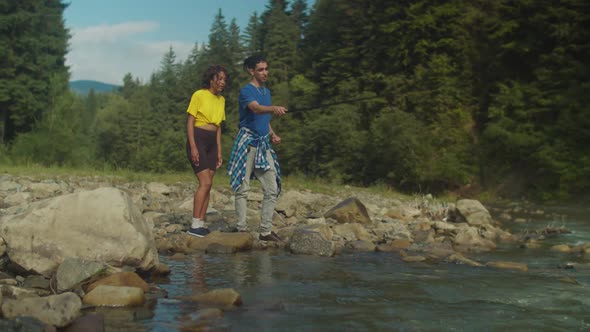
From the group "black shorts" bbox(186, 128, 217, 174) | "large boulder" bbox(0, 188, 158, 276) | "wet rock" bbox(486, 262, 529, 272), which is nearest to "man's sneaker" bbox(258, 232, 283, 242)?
"black shorts" bbox(186, 128, 217, 174)

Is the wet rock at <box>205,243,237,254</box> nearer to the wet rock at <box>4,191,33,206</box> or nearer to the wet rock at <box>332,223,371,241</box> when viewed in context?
the wet rock at <box>332,223,371,241</box>

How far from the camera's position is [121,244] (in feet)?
15.5

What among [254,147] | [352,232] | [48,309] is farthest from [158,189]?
[48,309]

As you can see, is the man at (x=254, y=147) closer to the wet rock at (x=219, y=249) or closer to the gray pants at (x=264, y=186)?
the gray pants at (x=264, y=186)

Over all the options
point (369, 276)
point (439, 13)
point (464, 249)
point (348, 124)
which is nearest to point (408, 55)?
point (439, 13)

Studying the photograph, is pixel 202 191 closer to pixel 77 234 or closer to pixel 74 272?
pixel 77 234

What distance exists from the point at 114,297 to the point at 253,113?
11.6 feet

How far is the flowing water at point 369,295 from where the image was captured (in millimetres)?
3623

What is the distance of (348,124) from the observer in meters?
35.4

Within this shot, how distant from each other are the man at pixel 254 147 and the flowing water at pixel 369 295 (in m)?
0.81

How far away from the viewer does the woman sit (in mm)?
6863

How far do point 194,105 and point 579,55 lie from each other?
88.3 feet

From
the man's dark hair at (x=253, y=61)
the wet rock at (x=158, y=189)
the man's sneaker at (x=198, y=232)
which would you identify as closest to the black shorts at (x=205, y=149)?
the man's sneaker at (x=198, y=232)

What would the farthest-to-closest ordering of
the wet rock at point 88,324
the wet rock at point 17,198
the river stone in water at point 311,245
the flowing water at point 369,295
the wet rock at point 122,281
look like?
the wet rock at point 17,198
the river stone in water at point 311,245
the wet rock at point 122,281
the flowing water at point 369,295
the wet rock at point 88,324
